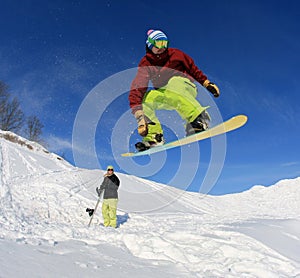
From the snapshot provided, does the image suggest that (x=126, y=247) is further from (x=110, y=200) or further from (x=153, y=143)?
(x=110, y=200)

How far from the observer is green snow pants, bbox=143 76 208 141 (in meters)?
4.89

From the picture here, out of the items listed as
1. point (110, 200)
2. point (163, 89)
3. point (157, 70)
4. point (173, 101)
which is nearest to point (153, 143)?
point (173, 101)

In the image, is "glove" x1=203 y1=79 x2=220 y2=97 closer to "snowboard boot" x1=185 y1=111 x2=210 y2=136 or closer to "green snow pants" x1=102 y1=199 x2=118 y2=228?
"snowboard boot" x1=185 y1=111 x2=210 y2=136

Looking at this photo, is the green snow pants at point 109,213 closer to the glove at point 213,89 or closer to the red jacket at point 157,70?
the red jacket at point 157,70

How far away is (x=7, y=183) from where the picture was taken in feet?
35.8

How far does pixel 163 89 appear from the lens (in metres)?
4.95

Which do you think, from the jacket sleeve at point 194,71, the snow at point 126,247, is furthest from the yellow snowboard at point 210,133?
the snow at point 126,247

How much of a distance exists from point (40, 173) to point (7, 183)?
3087 millimetres

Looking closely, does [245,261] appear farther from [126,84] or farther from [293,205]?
[293,205]

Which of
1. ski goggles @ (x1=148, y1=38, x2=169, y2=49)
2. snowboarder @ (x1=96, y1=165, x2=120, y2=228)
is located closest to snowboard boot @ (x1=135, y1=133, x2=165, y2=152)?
ski goggles @ (x1=148, y1=38, x2=169, y2=49)

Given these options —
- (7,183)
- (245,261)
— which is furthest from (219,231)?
(7,183)

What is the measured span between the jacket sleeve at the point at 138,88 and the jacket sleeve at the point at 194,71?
31.3 inches

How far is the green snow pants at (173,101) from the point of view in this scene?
4891 millimetres

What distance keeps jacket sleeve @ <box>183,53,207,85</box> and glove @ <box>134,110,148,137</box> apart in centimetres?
118
